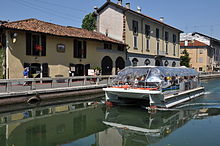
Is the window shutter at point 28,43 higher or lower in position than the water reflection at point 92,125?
higher

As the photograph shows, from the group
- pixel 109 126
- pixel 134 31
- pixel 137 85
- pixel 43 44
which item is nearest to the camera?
pixel 109 126

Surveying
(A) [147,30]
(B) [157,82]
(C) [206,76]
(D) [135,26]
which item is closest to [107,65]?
(D) [135,26]

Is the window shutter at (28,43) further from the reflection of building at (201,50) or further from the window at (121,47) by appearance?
the reflection of building at (201,50)

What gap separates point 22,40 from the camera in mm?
19625

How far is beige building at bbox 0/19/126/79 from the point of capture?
19.2m

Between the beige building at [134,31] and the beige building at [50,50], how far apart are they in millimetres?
2870

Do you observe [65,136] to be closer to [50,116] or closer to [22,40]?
[50,116]

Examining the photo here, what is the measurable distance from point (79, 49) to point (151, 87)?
42.7 ft

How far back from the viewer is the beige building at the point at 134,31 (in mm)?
30094

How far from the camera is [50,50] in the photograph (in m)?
21.8

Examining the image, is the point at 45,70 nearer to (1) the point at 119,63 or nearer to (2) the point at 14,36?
(2) the point at 14,36

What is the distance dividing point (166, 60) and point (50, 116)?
30.8 metres

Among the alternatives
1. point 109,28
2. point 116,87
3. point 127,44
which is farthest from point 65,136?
point 109,28

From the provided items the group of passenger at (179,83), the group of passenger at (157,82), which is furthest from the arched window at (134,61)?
the group of passenger at (157,82)
